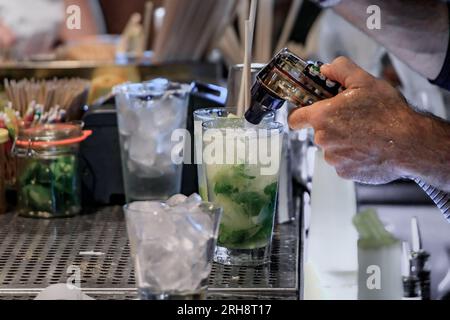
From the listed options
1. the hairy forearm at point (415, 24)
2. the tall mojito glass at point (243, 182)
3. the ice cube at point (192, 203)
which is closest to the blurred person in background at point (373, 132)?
the tall mojito glass at point (243, 182)

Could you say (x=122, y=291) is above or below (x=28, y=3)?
below

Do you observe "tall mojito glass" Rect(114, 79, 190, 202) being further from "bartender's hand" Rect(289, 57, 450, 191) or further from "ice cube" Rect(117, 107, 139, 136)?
"bartender's hand" Rect(289, 57, 450, 191)

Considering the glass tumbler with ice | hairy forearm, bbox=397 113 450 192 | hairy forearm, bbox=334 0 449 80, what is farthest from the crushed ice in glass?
hairy forearm, bbox=334 0 449 80

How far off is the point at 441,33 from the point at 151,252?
139 cm

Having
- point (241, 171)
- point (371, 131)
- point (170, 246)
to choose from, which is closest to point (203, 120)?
Answer: point (241, 171)

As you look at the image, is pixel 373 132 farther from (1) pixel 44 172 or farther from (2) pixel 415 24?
(2) pixel 415 24

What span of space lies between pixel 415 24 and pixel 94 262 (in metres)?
1.20

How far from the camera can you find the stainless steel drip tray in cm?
143

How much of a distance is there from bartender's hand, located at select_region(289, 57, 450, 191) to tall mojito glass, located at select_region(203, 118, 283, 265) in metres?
0.10

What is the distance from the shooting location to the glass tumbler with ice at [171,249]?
121 cm

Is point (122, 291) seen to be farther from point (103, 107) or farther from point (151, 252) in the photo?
point (103, 107)

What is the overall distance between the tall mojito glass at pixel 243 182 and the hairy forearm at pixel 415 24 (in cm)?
91
